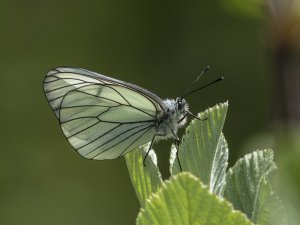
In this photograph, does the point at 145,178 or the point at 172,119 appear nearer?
the point at 145,178

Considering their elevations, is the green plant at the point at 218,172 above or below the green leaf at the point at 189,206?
above

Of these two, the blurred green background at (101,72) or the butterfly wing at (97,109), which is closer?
the butterfly wing at (97,109)

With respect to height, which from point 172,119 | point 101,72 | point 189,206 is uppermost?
point 101,72

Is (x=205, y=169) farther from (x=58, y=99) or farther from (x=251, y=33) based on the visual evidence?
(x=251, y=33)

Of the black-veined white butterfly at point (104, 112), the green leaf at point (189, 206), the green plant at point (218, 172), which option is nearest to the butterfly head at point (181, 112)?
the black-veined white butterfly at point (104, 112)

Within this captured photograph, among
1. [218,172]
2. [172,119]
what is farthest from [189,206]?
[172,119]

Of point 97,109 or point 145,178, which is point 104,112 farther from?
point 145,178

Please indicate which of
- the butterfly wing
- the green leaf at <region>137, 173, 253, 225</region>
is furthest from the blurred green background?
the green leaf at <region>137, 173, 253, 225</region>

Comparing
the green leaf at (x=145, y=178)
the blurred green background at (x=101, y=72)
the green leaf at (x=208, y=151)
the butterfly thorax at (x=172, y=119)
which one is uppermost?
the blurred green background at (x=101, y=72)

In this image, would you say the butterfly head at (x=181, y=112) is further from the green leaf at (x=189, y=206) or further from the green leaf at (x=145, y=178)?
the green leaf at (x=189, y=206)
